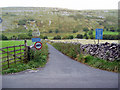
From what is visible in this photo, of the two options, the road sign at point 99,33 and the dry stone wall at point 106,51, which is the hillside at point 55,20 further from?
the road sign at point 99,33

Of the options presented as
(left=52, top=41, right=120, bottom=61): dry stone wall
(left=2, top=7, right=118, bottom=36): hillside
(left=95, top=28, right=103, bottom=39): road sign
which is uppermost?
(left=2, top=7, right=118, bottom=36): hillside

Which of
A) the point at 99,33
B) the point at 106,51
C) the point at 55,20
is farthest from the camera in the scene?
the point at 55,20

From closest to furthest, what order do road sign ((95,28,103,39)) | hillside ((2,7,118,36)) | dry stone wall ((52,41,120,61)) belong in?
1. dry stone wall ((52,41,120,61))
2. road sign ((95,28,103,39))
3. hillside ((2,7,118,36))

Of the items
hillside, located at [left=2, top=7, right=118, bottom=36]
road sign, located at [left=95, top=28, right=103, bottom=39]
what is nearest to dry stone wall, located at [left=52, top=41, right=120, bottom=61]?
road sign, located at [left=95, top=28, right=103, bottom=39]

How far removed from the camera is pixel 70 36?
29016 mm

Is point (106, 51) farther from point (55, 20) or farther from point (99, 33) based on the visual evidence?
point (55, 20)

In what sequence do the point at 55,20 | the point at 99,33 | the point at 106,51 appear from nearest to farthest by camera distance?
the point at 106,51, the point at 99,33, the point at 55,20

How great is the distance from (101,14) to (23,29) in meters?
16.5

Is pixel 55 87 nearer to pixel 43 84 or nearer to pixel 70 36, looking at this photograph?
pixel 43 84

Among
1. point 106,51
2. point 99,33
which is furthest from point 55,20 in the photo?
point 106,51

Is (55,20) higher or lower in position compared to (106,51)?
higher

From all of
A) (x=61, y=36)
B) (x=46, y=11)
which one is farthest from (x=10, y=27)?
(x=46, y=11)

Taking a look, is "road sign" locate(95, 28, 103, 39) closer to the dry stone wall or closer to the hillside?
the dry stone wall

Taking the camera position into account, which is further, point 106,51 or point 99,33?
point 99,33
